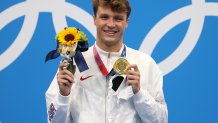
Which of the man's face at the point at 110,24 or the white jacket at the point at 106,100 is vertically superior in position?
the man's face at the point at 110,24

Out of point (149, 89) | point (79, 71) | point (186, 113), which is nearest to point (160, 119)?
point (149, 89)

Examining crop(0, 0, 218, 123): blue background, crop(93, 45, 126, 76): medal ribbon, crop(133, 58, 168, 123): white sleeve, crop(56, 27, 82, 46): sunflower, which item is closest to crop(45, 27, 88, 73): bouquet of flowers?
crop(56, 27, 82, 46): sunflower

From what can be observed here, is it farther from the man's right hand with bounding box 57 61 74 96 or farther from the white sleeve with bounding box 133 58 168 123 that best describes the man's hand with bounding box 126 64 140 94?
the man's right hand with bounding box 57 61 74 96

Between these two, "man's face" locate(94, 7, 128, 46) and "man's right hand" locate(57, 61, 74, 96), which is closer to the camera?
"man's right hand" locate(57, 61, 74, 96)

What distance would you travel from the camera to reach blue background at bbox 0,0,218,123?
2.73m

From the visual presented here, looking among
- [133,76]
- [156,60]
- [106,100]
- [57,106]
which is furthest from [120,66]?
[156,60]

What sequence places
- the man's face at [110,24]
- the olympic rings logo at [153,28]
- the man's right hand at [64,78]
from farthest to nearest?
the olympic rings logo at [153,28]
the man's face at [110,24]
the man's right hand at [64,78]

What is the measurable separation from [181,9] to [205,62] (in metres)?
0.39

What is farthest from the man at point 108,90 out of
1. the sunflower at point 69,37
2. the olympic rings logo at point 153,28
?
the olympic rings logo at point 153,28

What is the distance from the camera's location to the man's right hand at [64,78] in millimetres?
1692

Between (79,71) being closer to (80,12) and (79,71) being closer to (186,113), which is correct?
(80,12)

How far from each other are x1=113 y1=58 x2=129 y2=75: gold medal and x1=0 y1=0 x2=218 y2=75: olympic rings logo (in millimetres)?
967

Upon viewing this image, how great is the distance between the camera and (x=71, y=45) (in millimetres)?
1723

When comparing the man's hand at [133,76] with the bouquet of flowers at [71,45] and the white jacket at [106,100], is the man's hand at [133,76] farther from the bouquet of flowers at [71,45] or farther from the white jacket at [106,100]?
the bouquet of flowers at [71,45]
